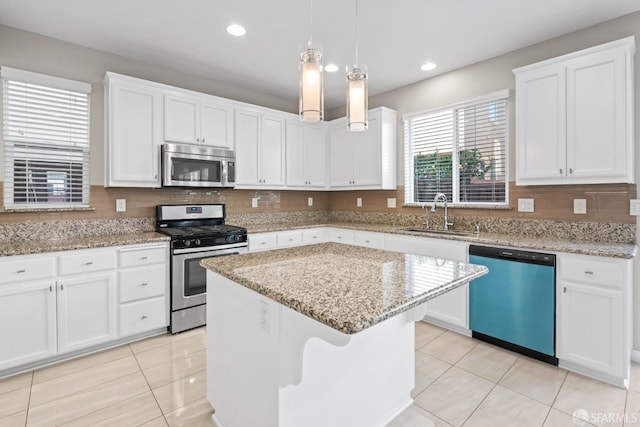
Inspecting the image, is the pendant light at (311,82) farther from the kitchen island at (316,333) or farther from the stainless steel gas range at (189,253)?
the stainless steel gas range at (189,253)

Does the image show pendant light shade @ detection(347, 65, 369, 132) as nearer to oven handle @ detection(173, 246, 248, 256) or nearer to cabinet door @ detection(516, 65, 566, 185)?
cabinet door @ detection(516, 65, 566, 185)

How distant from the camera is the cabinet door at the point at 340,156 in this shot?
14.2ft

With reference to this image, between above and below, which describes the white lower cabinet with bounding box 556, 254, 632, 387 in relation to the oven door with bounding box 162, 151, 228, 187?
below

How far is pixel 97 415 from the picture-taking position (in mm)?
1869

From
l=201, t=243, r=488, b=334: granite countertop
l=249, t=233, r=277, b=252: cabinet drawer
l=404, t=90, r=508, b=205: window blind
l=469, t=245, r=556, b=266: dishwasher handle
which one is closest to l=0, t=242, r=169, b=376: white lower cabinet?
l=249, t=233, r=277, b=252: cabinet drawer

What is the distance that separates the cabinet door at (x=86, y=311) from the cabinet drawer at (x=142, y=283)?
0.26ft

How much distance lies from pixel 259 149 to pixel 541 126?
2.84 m

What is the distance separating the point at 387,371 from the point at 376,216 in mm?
2758

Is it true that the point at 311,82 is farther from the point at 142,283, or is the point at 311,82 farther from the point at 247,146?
the point at 247,146

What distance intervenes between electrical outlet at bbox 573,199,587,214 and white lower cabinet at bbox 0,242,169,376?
11.6ft

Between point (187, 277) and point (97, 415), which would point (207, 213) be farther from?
point (97, 415)

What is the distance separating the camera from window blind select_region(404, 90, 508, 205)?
3.23m

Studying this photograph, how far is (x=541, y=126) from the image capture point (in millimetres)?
2625

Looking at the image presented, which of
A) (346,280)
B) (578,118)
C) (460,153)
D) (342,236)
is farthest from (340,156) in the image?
(346,280)
